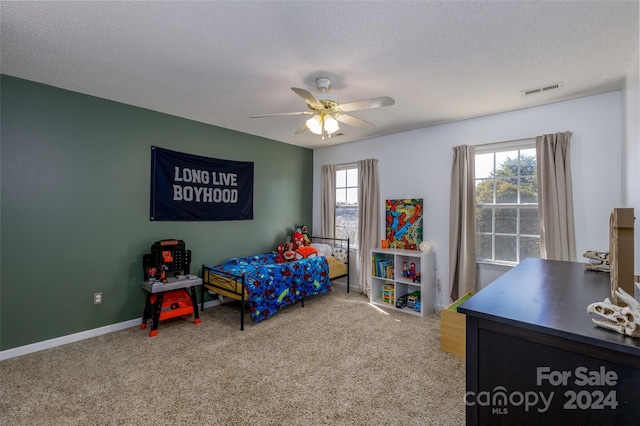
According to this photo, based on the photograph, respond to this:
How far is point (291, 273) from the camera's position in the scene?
365 cm

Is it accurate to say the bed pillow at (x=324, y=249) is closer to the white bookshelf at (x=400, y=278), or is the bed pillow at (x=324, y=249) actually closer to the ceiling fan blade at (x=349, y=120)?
A: the white bookshelf at (x=400, y=278)

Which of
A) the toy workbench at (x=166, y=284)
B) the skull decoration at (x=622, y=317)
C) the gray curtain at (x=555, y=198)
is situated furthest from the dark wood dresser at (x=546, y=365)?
the toy workbench at (x=166, y=284)

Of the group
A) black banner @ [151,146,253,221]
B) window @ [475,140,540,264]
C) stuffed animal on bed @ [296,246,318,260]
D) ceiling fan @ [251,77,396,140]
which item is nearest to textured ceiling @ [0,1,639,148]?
ceiling fan @ [251,77,396,140]

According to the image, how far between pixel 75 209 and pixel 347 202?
11.8 feet

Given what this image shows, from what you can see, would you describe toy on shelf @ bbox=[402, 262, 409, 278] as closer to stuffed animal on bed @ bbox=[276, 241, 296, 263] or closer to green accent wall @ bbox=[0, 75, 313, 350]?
stuffed animal on bed @ bbox=[276, 241, 296, 263]

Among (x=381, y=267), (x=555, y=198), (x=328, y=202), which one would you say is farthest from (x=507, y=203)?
(x=328, y=202)

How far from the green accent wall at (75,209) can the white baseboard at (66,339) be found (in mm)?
45

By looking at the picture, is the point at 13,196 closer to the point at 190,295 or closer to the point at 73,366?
the point at 73,366

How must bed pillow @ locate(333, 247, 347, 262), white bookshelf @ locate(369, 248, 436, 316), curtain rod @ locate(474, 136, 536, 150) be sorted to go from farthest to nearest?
bed pillow @ locate(333, 247, 347, 262) → white bookshelf @ locate(369, 248, 436, 316) → curtain rod @ locate(474, 136, 536, 150)

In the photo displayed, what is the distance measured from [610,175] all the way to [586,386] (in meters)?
2.82

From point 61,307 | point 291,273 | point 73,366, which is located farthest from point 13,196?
point 291,273

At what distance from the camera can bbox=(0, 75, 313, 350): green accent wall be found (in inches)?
101

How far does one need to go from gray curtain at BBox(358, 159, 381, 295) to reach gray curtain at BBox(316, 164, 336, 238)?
1.90 feet

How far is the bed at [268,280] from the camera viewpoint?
10.6 ft
